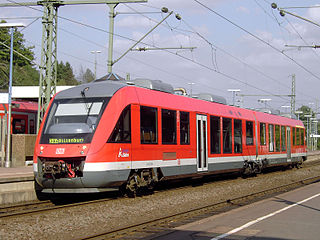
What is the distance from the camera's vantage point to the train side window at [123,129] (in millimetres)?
12827

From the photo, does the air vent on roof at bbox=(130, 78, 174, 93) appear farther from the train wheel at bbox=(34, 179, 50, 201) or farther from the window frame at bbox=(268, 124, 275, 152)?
the window frame at bbox=(268, 124, 275, 152)

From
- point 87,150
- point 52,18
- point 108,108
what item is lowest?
point 87,150

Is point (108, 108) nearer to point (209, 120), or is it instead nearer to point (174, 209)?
point (174, 209)

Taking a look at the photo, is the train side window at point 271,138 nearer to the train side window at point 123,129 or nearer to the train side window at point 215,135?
the train side window at point 215,135

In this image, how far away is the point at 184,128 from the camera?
1628 cm

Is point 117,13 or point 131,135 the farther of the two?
point 117,13

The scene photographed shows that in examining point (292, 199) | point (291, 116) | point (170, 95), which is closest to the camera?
point (292, 199)

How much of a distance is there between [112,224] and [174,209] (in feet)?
8.44

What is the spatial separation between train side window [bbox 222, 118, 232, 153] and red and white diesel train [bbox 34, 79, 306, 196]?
28.3 inches

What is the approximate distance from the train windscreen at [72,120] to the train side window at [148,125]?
56.5 inches

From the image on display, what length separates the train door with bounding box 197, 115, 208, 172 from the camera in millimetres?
17297

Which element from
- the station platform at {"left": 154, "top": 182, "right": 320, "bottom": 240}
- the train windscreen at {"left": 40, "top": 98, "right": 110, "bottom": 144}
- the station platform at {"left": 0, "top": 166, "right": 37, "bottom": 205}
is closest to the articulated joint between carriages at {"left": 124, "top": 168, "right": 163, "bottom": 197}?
the train windscreen at {"left": 40, "top": 98, "right": 110, "bottom": 144}

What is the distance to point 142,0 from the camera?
18.4m

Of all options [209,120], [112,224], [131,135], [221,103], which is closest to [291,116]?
[221,103]
